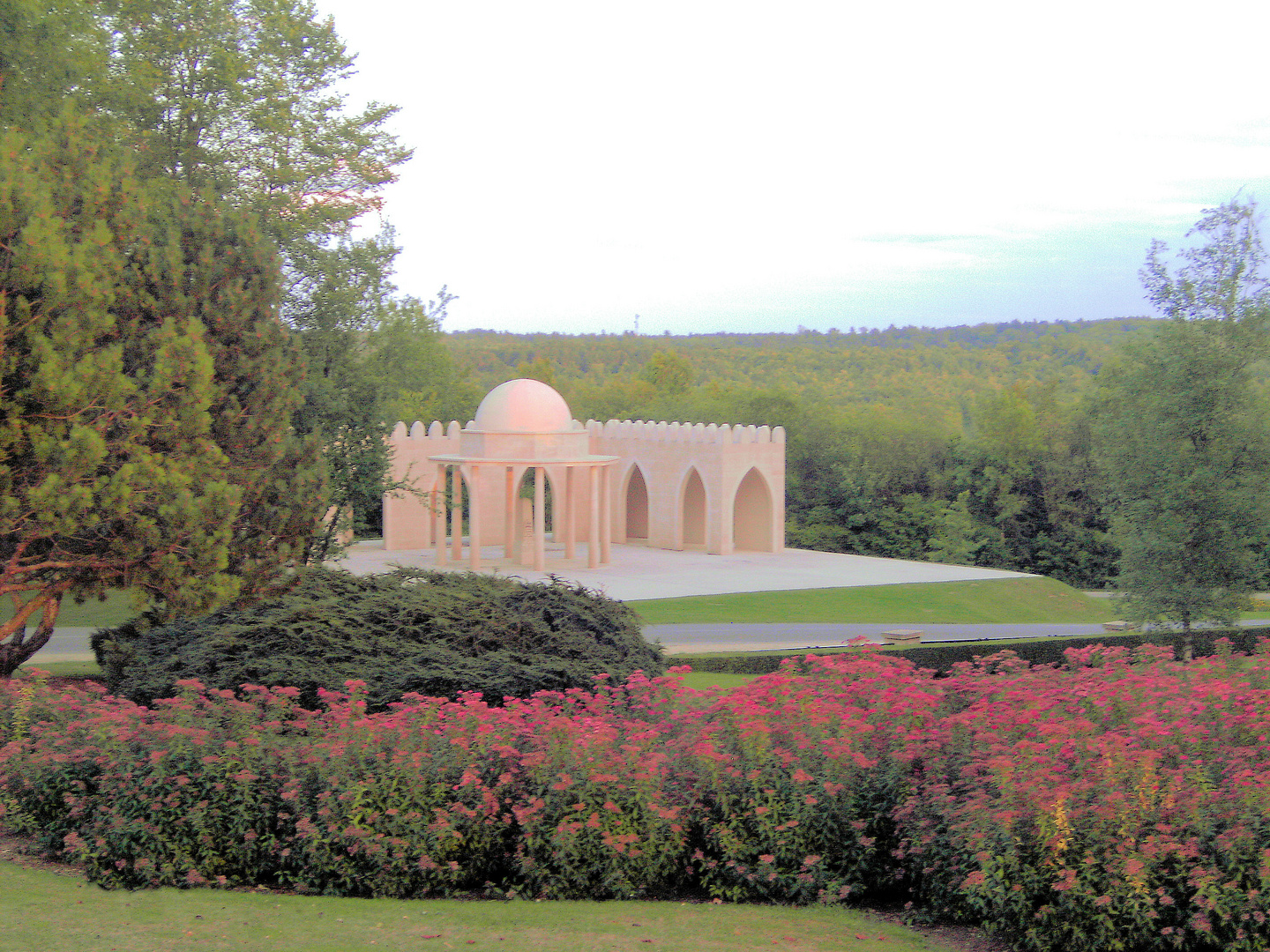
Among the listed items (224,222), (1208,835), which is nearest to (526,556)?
(224,222)

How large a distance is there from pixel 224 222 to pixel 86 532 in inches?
203

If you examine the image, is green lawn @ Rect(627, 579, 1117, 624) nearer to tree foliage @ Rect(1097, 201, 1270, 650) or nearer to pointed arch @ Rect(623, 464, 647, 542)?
tree foliage @ Rect(1097, 201, 1270, 650)

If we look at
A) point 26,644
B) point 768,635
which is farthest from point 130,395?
point 768,635

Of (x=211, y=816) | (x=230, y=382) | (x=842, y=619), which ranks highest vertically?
(x=230, y=382)

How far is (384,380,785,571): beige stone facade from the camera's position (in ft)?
102

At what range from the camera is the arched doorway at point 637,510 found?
40719 mm

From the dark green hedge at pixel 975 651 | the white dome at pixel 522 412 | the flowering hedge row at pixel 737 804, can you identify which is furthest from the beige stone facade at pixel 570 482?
the flowering hedge row at pixel 737 804

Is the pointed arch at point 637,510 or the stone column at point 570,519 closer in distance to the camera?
the stone column at point 570,519

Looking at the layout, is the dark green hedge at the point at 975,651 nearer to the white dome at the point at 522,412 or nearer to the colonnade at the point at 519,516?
the colonnade at the point at 519,516

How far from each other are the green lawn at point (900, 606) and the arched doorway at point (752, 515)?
6.74 meters

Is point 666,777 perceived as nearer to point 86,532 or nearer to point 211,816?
point 211,816

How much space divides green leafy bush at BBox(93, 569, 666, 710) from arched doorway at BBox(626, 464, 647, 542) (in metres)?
26.2

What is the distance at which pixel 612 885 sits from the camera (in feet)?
27.5

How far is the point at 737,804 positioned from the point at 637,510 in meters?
32.2
